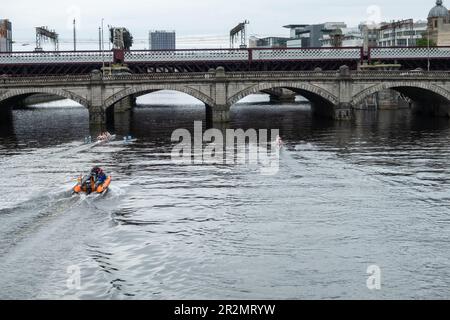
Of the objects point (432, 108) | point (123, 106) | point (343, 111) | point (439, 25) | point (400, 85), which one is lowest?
point (343, 111)

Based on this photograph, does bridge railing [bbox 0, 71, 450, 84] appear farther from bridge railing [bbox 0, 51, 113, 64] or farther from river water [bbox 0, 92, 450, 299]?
river water [bbox 0, 92, 450, 299]

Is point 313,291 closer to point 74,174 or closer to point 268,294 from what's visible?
point 268,294

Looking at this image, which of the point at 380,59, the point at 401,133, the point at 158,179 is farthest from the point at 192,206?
the point at 380,59

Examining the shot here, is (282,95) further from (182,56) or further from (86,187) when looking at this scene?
(86,187)

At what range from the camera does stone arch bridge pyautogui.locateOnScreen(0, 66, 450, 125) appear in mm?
93438

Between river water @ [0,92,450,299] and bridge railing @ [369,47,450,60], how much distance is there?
57.9 meters

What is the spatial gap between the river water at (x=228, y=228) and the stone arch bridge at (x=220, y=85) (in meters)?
29.7

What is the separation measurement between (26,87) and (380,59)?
6767cm

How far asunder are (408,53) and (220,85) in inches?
1810

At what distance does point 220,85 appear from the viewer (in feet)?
311

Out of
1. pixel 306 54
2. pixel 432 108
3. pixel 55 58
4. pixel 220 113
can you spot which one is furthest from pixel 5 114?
pixel 432 108

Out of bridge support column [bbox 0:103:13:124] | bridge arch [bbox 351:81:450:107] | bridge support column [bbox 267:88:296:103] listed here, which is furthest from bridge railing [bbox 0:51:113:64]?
bridge support column [bbox 267:88:296:103]

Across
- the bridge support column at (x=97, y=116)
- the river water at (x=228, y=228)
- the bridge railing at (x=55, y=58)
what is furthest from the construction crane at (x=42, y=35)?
the river water at (x=228, y=228)

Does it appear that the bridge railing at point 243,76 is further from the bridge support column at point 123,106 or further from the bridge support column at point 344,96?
the bridge support column at point 123,106
